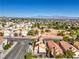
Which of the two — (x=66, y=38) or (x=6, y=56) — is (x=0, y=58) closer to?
(x=6, y=56)

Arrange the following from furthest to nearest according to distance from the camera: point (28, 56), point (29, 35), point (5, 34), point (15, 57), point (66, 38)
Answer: point (29, 35) → point (5, 34) → point (66, 38) → point (15, 57) → point (28, 56)

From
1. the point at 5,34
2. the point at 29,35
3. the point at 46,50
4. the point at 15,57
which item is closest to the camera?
the point at 15,57

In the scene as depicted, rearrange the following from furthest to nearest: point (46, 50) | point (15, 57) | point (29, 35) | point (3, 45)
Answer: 1. point (29, 35)
2. point (3, 45)
3. point (46, 50)
4. point (15, 57)

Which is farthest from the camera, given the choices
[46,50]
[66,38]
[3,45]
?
[66,38]

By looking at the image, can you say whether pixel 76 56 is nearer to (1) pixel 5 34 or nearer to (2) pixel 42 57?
(2) pixel 42 57

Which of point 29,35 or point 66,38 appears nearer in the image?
point 66,38

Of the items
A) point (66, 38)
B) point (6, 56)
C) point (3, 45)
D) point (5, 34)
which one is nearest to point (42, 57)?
point (6, 56)

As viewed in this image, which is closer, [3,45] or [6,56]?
[6,56]

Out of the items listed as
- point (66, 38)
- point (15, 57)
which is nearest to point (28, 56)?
point (15, 57)
